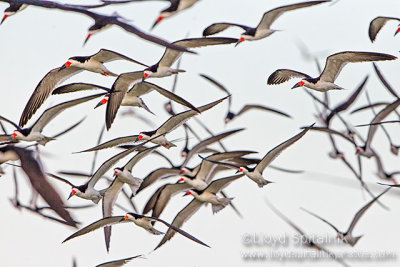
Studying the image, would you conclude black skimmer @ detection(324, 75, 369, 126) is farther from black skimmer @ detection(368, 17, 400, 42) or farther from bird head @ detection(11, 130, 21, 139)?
bird head @ detection(11, 130, 21, 139)

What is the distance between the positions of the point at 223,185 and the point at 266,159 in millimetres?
1568

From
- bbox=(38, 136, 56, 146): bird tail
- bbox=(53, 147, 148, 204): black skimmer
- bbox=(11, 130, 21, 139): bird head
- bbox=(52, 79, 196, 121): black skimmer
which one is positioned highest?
bbox=(52, 79, 196, 121): black skimmer

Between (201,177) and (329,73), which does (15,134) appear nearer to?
(201,177)

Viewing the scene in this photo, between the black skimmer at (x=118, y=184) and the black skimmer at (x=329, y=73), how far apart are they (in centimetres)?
269

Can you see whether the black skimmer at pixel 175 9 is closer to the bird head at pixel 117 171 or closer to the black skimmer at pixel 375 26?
the bird head at pixel 117 171

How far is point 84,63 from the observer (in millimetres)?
12742

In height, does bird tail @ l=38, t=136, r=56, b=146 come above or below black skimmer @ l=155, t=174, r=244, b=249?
above

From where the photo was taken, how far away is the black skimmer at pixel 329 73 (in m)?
11.7

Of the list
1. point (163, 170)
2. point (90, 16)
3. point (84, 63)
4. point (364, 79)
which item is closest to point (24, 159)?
point (90, 16)

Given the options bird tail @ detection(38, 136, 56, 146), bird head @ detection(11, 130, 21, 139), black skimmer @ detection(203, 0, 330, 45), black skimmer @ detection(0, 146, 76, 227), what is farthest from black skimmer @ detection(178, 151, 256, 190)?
black skimmer @ detection(0, 146, 76, 227)

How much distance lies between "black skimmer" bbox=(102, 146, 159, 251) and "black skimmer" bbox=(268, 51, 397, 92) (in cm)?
269

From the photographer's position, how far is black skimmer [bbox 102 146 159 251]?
13.6m

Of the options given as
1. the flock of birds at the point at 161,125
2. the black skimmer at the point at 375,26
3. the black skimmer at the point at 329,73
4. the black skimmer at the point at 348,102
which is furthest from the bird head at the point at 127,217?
the black skimmer at the point at 348,102

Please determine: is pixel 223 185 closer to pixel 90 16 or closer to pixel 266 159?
pixel 266 159
